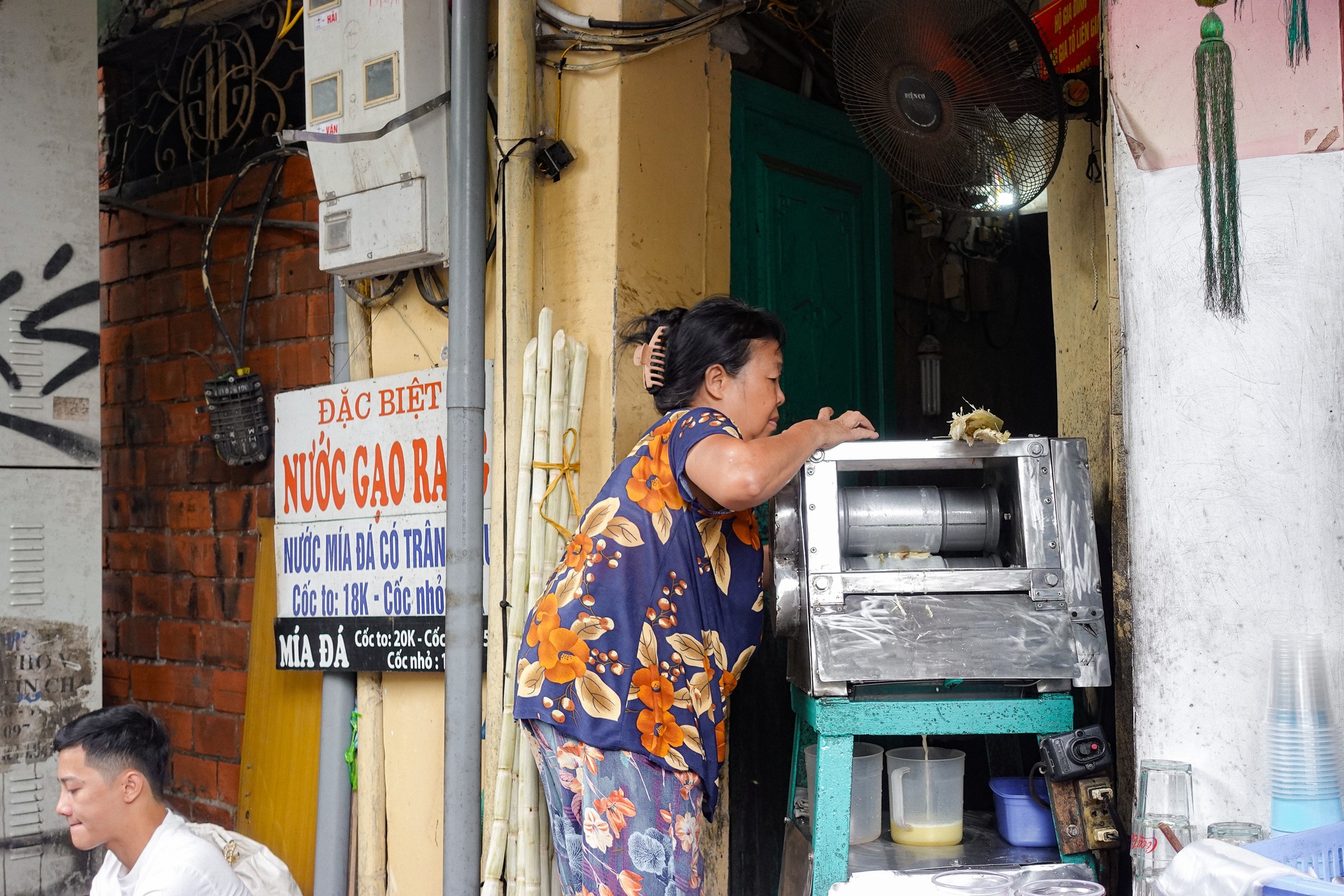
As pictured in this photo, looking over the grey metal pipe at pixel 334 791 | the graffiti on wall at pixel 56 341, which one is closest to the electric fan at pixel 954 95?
the grey metal pipe at pixel 334 791

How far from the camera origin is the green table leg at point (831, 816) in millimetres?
2297

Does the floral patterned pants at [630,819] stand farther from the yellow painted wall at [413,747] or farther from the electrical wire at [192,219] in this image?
the electrical wire at [192,219]

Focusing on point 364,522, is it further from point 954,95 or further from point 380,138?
point 954,95

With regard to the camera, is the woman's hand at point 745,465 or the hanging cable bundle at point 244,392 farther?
the hanging cable bundle at point 244,392

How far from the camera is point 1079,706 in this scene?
2588 millimetres

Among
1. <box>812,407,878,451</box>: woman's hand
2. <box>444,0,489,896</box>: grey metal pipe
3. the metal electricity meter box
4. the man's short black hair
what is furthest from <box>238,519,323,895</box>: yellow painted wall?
<box>812,407,878,451</box>: woman's hand

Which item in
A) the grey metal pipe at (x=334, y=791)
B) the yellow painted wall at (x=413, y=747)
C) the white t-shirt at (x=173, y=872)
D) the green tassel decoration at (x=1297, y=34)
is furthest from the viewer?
the grey metal pipe at (x=334, y=791)

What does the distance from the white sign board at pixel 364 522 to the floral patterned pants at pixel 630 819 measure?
31.7 inches

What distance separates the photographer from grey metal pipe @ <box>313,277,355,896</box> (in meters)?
3.28

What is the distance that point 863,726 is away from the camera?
2.30m

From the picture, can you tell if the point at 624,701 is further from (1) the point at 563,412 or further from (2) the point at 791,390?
(2) the point at 791,390

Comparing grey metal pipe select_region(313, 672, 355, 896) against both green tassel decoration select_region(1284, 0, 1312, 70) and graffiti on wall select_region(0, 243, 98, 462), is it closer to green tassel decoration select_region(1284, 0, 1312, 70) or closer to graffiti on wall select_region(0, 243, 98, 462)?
graffiti on wall select_region(0, 243, 98, 462)

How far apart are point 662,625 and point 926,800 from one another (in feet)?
2.21

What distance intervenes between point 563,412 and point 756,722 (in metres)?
0.93
